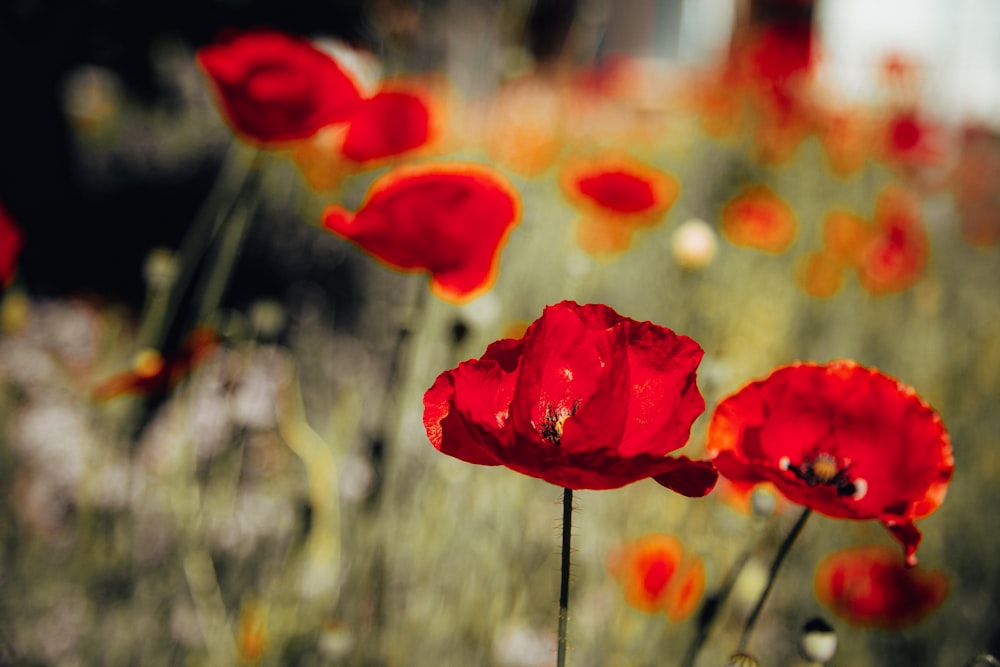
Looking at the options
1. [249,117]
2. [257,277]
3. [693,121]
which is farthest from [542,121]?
[249,117]

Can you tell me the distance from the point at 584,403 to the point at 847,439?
0.32m

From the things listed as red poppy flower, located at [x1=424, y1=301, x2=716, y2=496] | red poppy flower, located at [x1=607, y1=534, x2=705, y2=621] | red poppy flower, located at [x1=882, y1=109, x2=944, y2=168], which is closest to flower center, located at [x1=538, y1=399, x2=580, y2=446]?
red poppy flower, located at [x1=424, y1=301, x2=716, y2=496]

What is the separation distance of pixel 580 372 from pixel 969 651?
145cm

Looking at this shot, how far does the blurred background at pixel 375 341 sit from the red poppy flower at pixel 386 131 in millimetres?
132

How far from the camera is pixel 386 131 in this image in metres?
1.30

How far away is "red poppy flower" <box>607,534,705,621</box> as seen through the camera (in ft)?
3.92

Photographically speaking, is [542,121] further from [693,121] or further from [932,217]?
[932,217]

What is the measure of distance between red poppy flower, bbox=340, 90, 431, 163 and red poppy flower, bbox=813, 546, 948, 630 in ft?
3.53

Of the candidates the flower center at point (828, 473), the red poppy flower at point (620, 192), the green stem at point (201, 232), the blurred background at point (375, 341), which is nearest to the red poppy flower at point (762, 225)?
the blurred background at point (375, 341)

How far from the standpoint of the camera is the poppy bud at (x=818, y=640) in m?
0.74

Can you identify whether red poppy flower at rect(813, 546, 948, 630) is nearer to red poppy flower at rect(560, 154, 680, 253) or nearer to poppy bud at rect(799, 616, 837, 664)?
poppy bud at rect(799, 616, 837, 664)

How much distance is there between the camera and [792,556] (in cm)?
184

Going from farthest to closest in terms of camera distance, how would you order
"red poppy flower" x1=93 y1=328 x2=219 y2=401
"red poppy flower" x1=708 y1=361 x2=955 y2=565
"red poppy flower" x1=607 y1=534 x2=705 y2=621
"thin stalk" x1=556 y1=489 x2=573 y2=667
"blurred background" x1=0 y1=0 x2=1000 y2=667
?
1. "blurred background" x1=0 y1=0 x2=1000 y2=667
2. "red poppy flower" x1=607 y1=534 x2=705 y2=621
3. "red poppy flower" x1=93 y1=328 x2=219 y2=401
4. "red poppy flower" x1=708 y1=361 x2=955 y2=565
5. "thin stalk" x1=556 y1=489 x2=573 y2=667

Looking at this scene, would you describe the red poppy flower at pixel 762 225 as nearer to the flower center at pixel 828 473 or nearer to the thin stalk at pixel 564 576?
the flower center at pixel 828 473
